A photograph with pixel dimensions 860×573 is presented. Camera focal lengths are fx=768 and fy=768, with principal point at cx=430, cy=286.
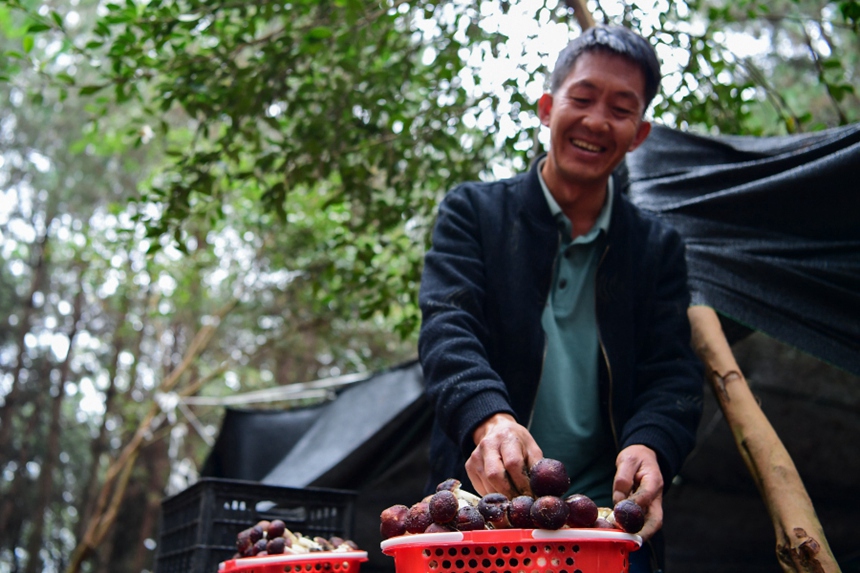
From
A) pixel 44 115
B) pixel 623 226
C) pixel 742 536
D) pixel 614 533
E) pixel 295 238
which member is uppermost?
pixel 44 115

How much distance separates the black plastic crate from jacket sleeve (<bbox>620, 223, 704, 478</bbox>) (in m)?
1.38

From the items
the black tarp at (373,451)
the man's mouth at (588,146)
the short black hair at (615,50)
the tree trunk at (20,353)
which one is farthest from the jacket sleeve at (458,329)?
the tree trunk at (20,353)

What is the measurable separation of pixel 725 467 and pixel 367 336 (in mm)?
6166

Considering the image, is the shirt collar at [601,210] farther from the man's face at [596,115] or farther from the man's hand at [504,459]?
the man's hand at [504,459]

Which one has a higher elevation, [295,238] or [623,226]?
[295,238]

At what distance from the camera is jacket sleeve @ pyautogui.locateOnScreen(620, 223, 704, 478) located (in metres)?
1.78

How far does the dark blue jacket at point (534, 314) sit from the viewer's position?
1.80 m

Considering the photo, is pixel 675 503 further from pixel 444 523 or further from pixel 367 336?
pixel 367 336

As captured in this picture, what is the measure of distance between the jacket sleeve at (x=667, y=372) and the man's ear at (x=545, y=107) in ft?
1.52

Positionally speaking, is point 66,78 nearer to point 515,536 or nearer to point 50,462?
point 515,536

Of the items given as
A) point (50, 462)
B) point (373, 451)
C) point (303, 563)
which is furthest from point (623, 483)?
point (50, 462)

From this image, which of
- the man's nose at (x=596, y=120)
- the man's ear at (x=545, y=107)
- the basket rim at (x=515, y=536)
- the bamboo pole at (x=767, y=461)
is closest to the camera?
the basket rim at (x=515, y=536)

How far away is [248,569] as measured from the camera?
6.00 feet

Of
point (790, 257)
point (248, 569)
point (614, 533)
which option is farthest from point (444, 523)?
point (790, 257)
